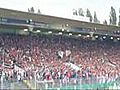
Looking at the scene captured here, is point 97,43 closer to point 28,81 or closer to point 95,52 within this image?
point 95,52

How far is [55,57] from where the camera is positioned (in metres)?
37.0

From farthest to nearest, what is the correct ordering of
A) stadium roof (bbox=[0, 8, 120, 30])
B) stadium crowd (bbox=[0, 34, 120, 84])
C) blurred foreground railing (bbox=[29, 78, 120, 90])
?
stadium roof (bbox=[0, 8, 120, 30]) → stadium crowd (bbox=[0, 34, 120, 84]) → blurred foreground railing (bbox=[29, 78, 120, 90])

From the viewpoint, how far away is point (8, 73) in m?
27.7

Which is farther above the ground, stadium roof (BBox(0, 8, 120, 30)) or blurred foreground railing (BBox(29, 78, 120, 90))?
stadium roof (BBox(0, 8, 120, 30))

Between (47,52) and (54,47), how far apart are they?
6.22ft

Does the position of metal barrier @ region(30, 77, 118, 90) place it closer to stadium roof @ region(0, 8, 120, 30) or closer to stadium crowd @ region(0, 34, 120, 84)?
stadium crowd @ region(0, 34, 120, 84)

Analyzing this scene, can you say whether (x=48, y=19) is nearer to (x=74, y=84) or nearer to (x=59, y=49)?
(x=59, y=49)

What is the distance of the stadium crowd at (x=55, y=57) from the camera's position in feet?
98.4

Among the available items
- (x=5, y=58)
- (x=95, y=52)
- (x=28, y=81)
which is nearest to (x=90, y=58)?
(x=95, y=52)

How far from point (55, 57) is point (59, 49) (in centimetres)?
217

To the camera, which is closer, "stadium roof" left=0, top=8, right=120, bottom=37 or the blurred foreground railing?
the blurred foreground railing

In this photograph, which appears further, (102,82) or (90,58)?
(90,58)

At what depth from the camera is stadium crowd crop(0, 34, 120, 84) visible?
30.0m

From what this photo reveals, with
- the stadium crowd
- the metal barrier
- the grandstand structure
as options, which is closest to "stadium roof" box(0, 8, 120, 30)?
the grandstand structure
